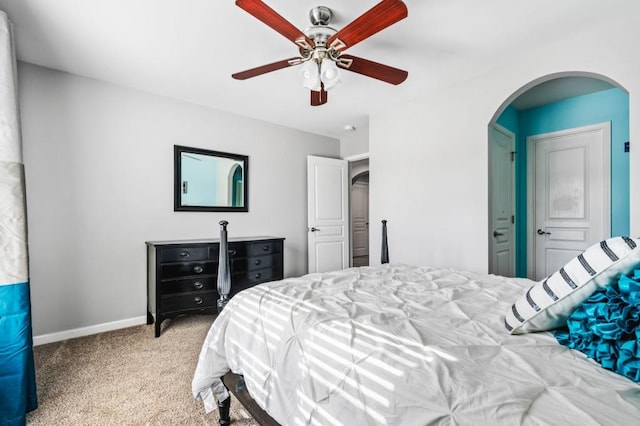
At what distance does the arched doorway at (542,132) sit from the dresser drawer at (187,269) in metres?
2.75

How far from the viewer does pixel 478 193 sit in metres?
2.88

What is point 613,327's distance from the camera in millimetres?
721

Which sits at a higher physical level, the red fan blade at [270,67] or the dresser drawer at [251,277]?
the red fan blade at [270,67]

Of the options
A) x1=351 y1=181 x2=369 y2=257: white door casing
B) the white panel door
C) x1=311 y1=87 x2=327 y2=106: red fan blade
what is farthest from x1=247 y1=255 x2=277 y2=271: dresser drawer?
x1=351 y1=181 x2=369 y2=257: white door casing

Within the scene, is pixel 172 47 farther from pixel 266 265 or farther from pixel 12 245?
pixel 266 265

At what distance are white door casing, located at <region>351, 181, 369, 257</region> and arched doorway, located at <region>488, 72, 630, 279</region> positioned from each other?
12.2 feet

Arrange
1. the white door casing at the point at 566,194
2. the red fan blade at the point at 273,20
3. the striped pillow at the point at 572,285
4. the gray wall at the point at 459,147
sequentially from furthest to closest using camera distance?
1. the white door casing at the point at 566,194
2. the gray wall at the point at 459,147
3. the red fan blade at the point at 273,20
4. the striped pillow at the point at 572,285

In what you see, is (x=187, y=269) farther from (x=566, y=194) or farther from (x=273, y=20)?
(x=566, y=194)

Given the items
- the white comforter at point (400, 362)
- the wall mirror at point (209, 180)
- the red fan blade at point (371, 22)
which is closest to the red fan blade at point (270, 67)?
→ the red fan blade at point (371, 22)

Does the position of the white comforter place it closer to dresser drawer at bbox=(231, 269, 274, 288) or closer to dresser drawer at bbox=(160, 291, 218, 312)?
dresser drawer at bbox=(160, 291, 218, 312)

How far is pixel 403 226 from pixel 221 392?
8.49 feet

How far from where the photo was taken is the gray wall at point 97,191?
8.77 feet

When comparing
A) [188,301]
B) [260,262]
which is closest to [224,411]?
[188,301]

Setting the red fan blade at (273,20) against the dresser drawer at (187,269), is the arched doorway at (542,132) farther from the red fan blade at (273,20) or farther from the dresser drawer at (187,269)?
the dresser drawer at (187,269)
